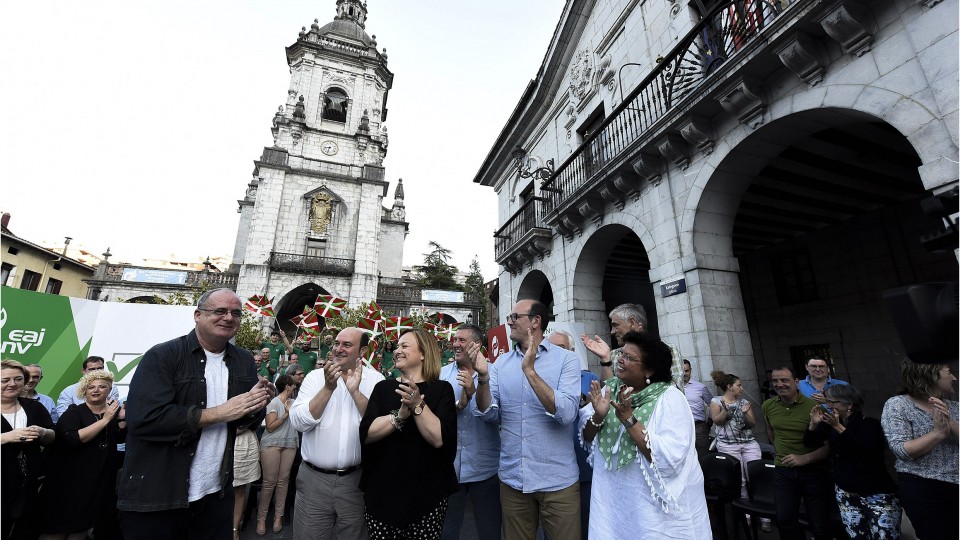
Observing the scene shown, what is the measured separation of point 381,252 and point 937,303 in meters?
36.2

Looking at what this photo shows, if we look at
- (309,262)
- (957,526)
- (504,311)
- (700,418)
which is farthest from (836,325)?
(309,262)

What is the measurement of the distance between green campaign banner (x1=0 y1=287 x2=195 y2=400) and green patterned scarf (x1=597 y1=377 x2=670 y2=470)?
23.0 feet

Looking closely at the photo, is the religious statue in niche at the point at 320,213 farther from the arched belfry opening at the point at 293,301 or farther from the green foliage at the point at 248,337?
the green foliage at the point at 248,337

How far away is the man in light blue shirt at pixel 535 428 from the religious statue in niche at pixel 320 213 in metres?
27.8

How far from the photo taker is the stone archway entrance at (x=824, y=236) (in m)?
6.01

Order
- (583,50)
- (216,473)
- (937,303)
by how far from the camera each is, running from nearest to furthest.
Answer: (937,303)
(216,473)
(583,50)

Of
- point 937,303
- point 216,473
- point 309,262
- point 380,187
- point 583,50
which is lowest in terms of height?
point 216,473

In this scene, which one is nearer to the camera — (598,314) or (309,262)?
(598,314)

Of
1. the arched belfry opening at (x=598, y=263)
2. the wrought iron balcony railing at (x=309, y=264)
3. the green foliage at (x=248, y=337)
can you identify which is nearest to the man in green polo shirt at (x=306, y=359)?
the arched belfry opening at (x=598, y=263)

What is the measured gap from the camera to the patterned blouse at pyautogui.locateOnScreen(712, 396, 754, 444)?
181 inches

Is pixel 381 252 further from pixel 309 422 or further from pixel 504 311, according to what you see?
pixel 309 422

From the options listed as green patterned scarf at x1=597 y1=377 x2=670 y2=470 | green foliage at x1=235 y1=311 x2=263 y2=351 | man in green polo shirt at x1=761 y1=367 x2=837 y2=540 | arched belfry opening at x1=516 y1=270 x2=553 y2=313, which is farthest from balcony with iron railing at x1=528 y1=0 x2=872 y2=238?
green foliage at x1=235 y1=311 x2=263 y2=351

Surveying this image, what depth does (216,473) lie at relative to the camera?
242 centimetres

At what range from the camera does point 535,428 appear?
284cm
